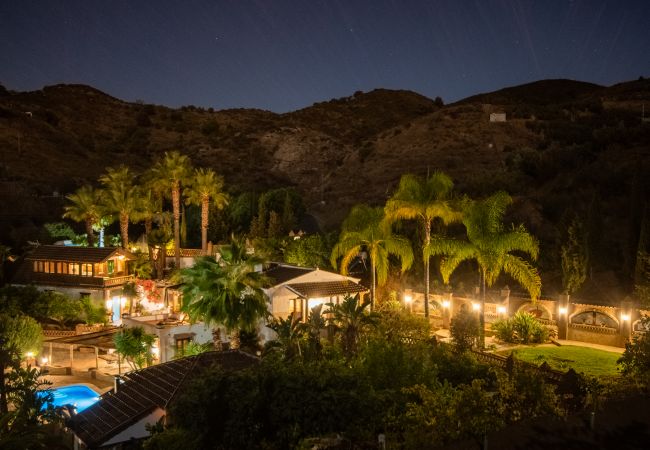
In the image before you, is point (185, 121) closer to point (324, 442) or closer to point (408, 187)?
point (408, 187)

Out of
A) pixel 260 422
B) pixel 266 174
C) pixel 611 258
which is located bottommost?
pixel 260 422

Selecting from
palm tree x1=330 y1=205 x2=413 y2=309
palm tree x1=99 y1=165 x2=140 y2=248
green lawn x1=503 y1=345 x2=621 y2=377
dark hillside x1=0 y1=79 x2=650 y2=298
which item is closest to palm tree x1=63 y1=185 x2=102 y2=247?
palm tree x1=99 y1=165 x2=140 y2=248

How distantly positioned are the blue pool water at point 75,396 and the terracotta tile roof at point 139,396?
6711 mm

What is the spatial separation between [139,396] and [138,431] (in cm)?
148

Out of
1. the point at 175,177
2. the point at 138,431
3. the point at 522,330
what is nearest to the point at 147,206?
the point at 175,177

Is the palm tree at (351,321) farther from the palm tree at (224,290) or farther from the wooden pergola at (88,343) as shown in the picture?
the wooden pergola at (88,343)

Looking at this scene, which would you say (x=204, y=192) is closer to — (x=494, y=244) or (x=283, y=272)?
(x=283, y=272)

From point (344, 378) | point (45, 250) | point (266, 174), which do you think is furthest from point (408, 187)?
point (266, 174)

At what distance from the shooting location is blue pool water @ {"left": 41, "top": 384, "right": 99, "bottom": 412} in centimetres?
2658

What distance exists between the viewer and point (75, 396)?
1072 inches

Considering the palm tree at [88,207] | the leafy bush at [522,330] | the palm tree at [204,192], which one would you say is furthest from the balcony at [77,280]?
the leafy bush at [522,330]

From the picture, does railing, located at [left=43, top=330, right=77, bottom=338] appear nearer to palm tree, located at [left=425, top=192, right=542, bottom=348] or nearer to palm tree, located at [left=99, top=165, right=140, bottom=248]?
palm tree, located at [left=99, top=165, right=140, bottom=248]

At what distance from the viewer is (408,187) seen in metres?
27.0

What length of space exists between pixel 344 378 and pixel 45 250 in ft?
123
